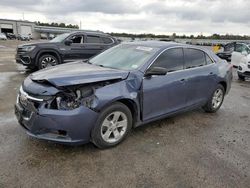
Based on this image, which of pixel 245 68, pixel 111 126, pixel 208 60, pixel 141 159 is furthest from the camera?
pixel 245 68

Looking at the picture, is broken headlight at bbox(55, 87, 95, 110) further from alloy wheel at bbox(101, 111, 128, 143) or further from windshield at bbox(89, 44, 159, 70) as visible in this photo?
windshield at bbox(89, 44, 159, 70)

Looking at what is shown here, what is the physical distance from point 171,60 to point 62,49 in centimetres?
608

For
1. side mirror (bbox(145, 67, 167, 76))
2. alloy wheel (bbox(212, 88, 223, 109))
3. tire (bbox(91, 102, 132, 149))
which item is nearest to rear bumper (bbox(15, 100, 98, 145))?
tire (bbox(91, 102, 132, 149))

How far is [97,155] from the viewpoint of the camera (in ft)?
10.9

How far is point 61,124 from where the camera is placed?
2.99 metres

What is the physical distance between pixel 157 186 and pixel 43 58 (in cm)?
761

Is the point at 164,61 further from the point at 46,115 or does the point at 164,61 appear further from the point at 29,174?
the point at 29,174

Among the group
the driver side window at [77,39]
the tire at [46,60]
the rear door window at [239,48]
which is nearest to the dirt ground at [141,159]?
the tire at [46,60]

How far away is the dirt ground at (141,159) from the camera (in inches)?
110

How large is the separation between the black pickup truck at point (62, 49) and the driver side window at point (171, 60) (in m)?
→ 5.07

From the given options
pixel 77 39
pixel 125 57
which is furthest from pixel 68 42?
pixel 125 57

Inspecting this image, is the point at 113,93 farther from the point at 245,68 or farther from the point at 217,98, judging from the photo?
the point at 245,68

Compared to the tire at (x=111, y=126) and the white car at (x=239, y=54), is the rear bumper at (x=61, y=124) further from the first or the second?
the white car at (x=239, y=54)

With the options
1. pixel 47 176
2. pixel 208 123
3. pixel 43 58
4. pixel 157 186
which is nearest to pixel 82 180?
pixel 47 176
